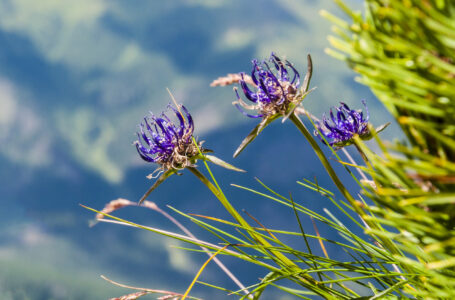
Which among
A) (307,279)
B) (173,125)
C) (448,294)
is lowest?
(448,294)

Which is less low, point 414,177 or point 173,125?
point 173,125

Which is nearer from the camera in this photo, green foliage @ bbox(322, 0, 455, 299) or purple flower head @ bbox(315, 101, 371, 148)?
green foliage @ bbox(322, 0, 455, 299)

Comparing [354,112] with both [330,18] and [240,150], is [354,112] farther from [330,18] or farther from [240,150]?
[330,18]

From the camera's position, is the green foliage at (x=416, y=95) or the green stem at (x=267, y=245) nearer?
the green foliage at (x=416, y=95)

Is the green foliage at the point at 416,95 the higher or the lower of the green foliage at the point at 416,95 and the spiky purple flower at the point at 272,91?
the lower

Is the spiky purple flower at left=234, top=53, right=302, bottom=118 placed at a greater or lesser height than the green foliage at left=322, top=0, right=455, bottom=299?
greater

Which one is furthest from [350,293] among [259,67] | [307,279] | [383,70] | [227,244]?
[383,70]

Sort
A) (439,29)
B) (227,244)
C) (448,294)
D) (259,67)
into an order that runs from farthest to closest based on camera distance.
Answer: (259,67) → (227,244) → (448,294) → (439,29)

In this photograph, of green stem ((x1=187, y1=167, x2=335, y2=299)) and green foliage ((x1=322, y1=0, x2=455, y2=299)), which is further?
green stem ((x1=187, y1=167, x2=335, y2=299))

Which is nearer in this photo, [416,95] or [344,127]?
[416,95]

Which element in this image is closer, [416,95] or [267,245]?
[416,95]

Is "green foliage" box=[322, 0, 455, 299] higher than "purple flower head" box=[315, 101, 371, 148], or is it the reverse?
"purple flower head" box=[315, 101, 371, 148]
